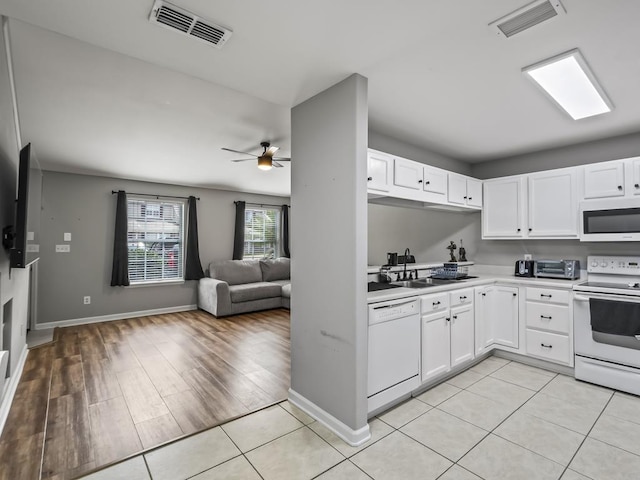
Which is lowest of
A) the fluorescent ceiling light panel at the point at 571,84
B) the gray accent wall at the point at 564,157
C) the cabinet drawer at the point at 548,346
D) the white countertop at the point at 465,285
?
the cabinet drawer at the point at 548,346

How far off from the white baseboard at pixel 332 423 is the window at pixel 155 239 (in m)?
4.53

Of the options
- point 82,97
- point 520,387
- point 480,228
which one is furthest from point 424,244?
point 82,97

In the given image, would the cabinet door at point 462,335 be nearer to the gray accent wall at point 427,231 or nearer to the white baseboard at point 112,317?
the gray accent wall at point 427,231

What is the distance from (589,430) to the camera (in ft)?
7.31

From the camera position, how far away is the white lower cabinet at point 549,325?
124 inches

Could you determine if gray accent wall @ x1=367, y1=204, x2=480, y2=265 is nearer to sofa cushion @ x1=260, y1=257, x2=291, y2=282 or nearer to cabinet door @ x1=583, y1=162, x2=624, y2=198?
cabinet door @ x1=583, y1=162, x2=624, y2=198

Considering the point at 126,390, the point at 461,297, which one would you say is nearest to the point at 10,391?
the point at 126,390

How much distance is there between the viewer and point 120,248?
5.55 metres

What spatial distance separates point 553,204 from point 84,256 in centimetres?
663

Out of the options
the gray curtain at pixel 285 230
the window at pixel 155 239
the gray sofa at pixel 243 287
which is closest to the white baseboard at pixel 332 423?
the gray sofa at pixel 243 287

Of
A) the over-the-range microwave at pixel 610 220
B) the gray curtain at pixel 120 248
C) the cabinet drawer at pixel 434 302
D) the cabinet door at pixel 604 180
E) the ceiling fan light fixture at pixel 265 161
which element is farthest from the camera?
the gray curtain at pixel 120 248

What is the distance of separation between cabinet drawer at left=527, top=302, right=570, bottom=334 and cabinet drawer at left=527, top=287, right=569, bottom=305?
49 millimetres

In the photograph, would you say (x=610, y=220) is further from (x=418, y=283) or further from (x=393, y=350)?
(x=393, y=350)

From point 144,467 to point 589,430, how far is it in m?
2.86
